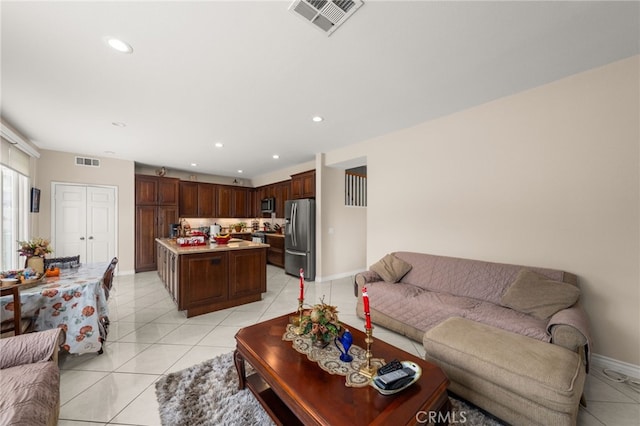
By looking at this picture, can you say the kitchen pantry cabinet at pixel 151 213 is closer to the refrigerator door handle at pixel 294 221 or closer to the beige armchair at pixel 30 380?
the refrigerator door handle at pixel 294 221

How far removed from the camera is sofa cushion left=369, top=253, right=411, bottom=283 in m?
3.12

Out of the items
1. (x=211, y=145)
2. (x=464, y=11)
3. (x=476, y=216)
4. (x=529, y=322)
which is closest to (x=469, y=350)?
(x=529, y=322)

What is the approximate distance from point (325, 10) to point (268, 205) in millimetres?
5711

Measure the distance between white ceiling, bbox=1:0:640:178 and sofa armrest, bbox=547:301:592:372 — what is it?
2.08 m

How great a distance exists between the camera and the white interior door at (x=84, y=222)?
4723 mm

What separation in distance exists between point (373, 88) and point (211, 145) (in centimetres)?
315

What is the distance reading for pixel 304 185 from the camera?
530cm

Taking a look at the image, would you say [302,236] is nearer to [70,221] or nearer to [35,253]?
[35,253]

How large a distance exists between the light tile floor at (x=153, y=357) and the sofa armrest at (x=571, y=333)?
44 cm

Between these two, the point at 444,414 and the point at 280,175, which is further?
the point at 280,175

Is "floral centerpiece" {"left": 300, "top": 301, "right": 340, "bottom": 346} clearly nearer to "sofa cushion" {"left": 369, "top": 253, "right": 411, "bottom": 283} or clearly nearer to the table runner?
the table runner

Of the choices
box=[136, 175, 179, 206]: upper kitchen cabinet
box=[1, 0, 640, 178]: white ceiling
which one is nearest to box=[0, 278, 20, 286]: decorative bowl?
box=[1, 0, 640, 178]: white ceiling

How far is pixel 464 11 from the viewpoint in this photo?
154cm

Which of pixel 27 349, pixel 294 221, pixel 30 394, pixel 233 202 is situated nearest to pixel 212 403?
pixel 30 394
